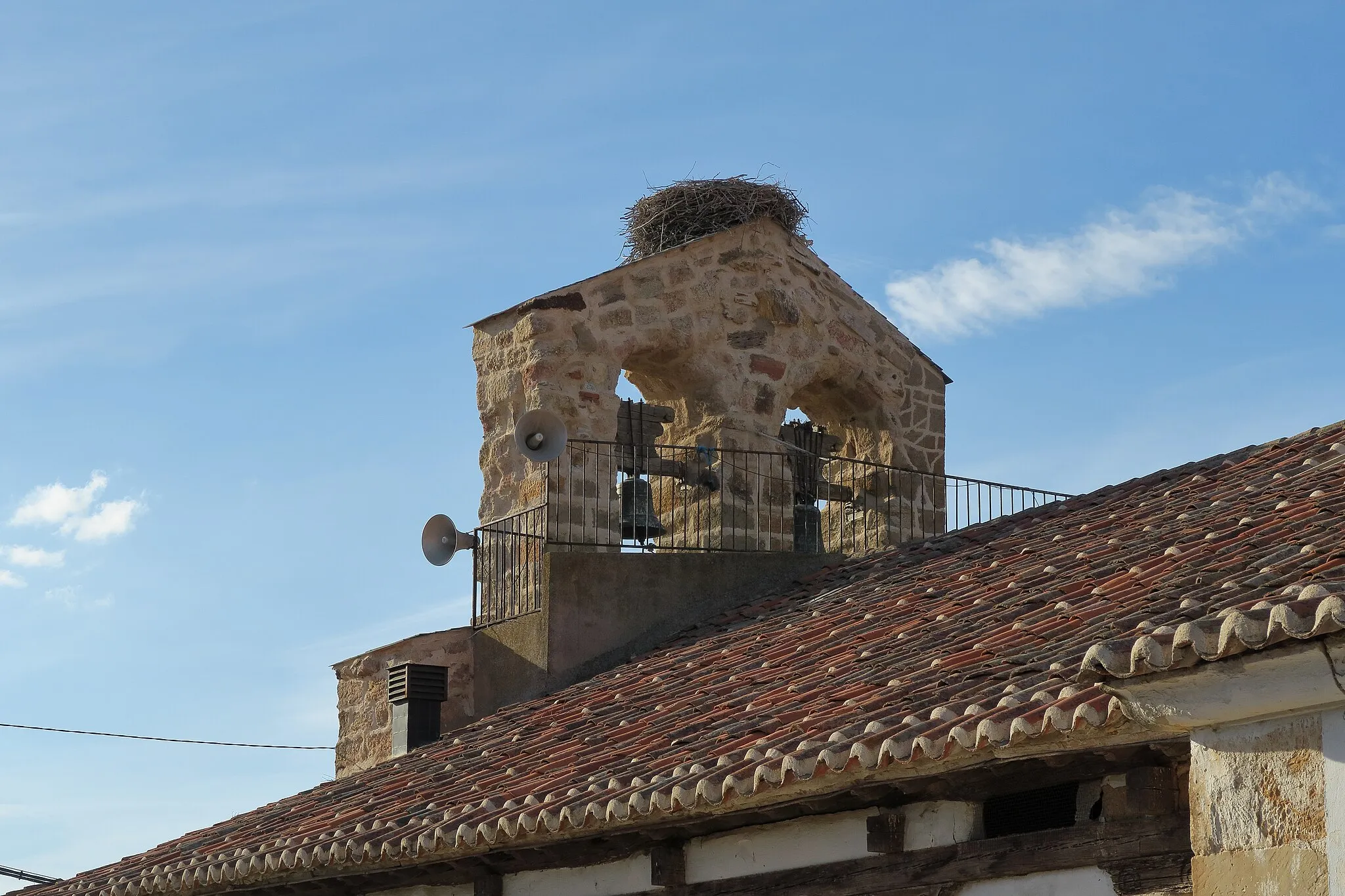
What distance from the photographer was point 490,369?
13.4 m

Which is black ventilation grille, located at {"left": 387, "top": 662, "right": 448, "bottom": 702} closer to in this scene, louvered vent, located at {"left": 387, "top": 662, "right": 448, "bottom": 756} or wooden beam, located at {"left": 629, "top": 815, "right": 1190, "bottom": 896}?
louvered vent, located at {"left": 387, "top": 662, "right": 448, "bottom": 756}

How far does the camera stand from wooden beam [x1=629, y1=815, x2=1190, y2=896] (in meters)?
6.01

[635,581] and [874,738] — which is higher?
[635,581]

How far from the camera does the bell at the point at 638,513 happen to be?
12.9 metres

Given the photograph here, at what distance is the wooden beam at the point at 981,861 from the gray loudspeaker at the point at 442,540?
18.5 ft

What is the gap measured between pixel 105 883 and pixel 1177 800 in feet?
23.8

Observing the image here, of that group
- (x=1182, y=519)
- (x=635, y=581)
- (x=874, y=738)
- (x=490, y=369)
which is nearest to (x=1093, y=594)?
(x=1182, y=519)

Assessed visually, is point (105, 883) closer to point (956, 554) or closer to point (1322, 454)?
point (956, 554)

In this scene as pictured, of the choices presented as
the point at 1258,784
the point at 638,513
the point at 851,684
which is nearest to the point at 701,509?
the point at 638,513

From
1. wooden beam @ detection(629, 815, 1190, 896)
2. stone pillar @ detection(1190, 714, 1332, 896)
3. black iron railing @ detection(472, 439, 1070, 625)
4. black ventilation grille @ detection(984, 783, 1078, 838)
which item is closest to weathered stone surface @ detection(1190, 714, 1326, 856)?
stone pillar @ detection(1190, 714, 1332, 896)

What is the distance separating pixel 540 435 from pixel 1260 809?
745 centimetres

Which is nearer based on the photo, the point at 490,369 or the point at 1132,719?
the point at 1132,719

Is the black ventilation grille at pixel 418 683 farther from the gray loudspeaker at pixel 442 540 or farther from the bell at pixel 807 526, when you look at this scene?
the bell at pixel 807 526

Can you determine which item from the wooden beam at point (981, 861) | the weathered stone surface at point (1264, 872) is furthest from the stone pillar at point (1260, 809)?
the wooden beam at point (981, 861)
